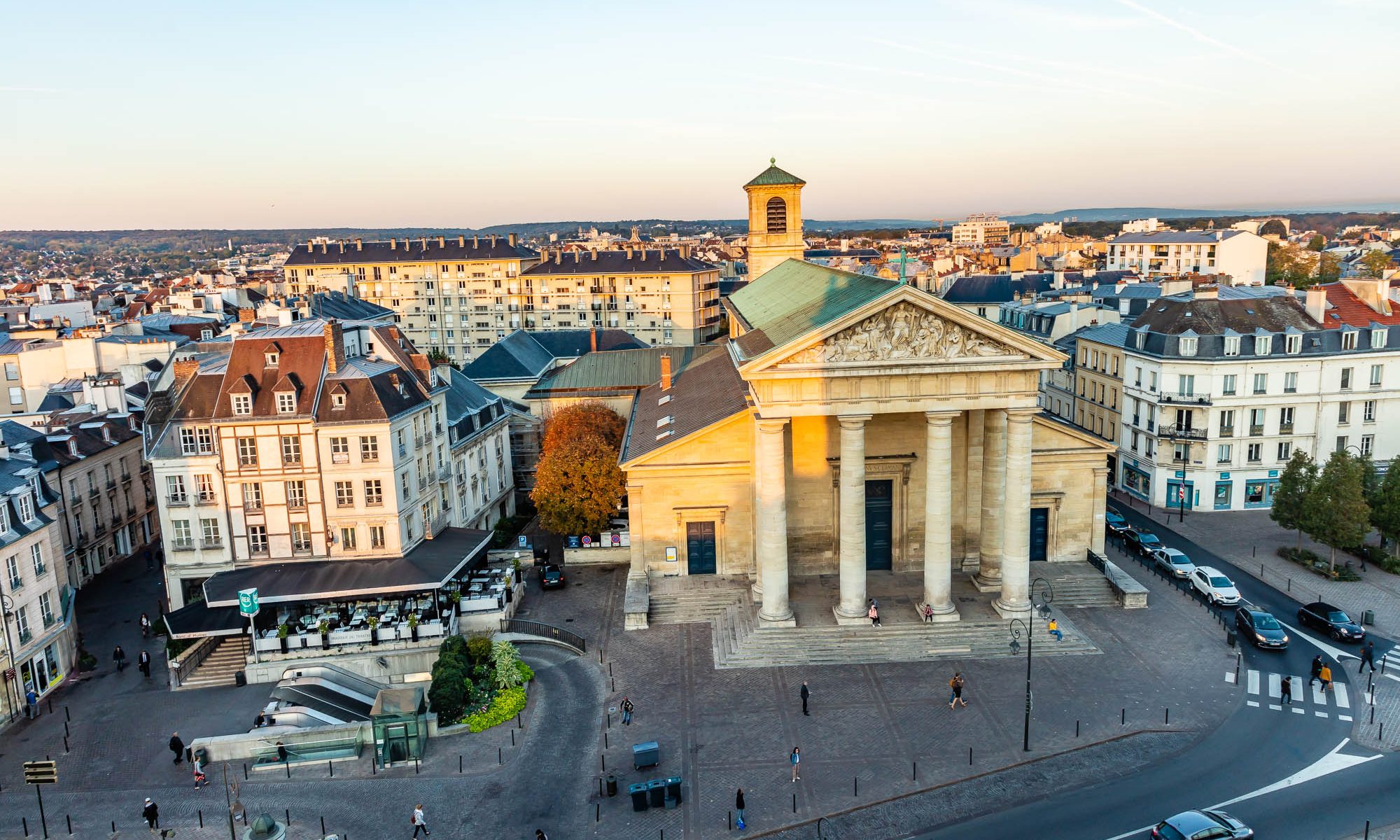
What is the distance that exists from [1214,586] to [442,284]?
395 feet

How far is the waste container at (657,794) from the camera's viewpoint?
33.1 metres

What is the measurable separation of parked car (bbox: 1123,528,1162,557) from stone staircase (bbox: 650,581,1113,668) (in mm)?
13859

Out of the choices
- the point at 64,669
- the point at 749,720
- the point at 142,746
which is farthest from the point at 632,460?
the point at 64,669

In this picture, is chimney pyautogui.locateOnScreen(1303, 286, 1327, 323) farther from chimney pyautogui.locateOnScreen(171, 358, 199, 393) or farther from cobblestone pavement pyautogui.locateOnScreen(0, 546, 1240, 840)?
chimney pyautogui.locateOnScreen(171, 358, 199, 393)

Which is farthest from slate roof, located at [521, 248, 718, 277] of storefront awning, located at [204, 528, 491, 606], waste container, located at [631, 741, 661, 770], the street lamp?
waste container, located at [631, 741, 661, 770]

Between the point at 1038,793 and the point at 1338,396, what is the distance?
4876 cm

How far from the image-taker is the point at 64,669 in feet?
151

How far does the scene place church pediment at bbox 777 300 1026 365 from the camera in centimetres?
4191

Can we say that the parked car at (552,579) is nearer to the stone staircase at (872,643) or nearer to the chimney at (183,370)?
the stone staircase at (872,643)

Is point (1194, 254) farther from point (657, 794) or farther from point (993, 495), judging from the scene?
point (657, 794)

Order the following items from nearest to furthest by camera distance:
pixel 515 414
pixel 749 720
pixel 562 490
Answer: pixel 749 720, pixel 562 490, pixel 515 414

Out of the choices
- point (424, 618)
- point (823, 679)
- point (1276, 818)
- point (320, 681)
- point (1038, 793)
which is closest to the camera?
point (1276, 818)

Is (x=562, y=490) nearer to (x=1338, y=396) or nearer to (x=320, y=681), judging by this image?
(x=320, y=681)

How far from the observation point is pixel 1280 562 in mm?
56531
